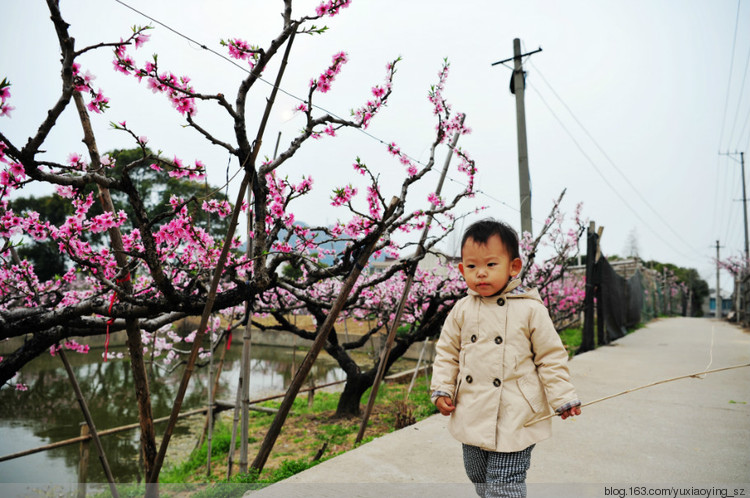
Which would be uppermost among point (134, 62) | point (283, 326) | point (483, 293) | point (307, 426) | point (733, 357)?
point (134, 62)

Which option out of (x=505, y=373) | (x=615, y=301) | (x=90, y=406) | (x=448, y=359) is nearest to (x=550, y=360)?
(x=505, y=373)

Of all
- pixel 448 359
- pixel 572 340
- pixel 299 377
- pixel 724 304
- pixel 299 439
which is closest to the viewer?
pixel 448 359

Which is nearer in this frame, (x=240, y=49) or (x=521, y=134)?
(x=240, y=49)

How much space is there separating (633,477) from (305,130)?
2.94 metres

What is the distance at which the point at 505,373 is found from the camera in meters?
1.68

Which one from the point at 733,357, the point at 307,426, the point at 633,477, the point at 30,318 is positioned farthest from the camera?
the point at 733,357

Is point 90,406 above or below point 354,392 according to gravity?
below

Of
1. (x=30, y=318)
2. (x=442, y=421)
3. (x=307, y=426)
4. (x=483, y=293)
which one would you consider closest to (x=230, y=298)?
(x=30, y=318)

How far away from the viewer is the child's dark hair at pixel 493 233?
69.1 inches

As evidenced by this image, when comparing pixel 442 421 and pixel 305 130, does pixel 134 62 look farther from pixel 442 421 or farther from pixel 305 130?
pixel 442 421

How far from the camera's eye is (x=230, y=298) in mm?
2838

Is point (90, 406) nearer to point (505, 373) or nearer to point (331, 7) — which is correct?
point (331, 7)

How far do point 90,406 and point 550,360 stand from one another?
11.2 metres

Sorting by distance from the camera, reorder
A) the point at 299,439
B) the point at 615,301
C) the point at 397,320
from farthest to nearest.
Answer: the point at 615,301 → the point at 299,439 → the point at 397,320
